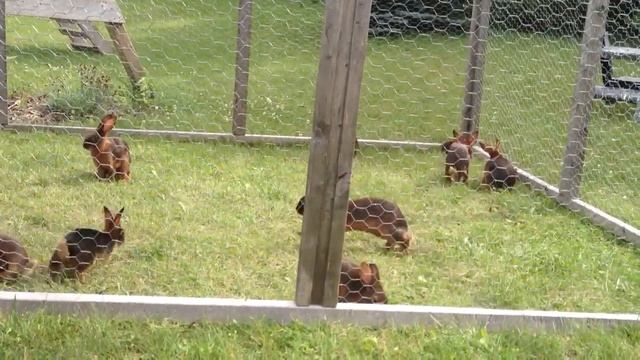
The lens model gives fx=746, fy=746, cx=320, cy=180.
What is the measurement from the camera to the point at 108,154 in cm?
460

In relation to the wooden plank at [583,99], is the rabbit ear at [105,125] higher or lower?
lower

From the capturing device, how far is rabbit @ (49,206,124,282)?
10.4ft

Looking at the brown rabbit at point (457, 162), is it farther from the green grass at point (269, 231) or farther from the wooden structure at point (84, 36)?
the wooden structure at point (84, 36)

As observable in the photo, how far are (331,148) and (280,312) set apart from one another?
0.66 m

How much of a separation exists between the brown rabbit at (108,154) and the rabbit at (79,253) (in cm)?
124

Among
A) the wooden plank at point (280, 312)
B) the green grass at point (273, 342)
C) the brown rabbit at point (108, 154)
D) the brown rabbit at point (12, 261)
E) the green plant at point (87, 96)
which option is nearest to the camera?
the green grass at point (273, 342)

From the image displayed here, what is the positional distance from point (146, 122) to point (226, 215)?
8.63 ft

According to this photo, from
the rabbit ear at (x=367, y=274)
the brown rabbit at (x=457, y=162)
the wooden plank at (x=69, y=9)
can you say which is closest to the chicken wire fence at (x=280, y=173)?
the rabbit ear at (x=367, y=274)

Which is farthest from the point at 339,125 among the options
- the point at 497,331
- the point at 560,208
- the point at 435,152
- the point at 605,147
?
the point at 605,147

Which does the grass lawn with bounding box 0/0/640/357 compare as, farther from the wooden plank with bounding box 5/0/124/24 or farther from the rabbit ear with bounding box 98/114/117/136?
the wooden plank with bounding box 5/0/124/24

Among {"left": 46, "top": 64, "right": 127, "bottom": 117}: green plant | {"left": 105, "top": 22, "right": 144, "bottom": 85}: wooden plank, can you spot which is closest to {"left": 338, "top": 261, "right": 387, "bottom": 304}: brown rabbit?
{"left": 46, "top": 64, "right": 127, "bottom": 117}: green plant

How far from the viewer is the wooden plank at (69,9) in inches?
252

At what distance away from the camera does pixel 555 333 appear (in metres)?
2.89

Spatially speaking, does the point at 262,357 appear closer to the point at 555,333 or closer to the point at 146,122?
the point at 555,333
